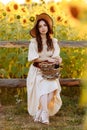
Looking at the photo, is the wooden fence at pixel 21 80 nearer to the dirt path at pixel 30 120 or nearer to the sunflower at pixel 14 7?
the dirt path at pixel 30 120

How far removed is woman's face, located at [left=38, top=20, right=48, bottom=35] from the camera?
529cm

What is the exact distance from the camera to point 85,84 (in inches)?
39.2

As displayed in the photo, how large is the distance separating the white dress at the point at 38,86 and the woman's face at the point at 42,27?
139 millimetres

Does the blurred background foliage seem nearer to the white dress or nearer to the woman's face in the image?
the white dress

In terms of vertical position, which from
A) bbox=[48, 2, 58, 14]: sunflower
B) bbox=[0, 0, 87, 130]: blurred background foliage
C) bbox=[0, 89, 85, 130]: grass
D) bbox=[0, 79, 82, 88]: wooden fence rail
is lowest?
bbox=[0, 89, 85, 130]: grass

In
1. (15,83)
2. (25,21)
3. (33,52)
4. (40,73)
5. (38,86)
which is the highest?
(25,21)

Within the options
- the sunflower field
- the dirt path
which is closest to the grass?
the dirt path

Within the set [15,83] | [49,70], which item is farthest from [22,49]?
[49,70]

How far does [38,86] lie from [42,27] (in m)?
0.70

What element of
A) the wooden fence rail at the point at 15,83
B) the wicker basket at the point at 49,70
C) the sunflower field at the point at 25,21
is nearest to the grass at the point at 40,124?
the wooden fence rail at the point at 15,83

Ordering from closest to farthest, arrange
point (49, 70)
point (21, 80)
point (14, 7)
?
point (49, 70) < point (21, 80) < point (14, 7)

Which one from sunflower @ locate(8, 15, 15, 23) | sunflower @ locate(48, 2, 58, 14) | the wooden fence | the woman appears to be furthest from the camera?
sunflower @ locate(8, 15, 15, 23)

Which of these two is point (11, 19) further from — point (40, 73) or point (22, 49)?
point (40, 73)

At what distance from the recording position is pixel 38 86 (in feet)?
17.5
